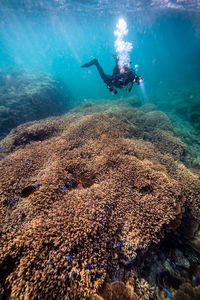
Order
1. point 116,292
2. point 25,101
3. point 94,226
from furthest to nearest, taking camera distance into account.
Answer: point 25,101
point 94,226
point 116,292

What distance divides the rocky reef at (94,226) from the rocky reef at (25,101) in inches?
379

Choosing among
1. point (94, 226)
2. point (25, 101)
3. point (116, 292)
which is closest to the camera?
point (116, 292)

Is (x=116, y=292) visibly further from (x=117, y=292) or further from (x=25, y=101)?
(x=25, y=101)

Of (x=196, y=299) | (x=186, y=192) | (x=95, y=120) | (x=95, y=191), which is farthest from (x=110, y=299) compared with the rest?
(x=95, y=120)

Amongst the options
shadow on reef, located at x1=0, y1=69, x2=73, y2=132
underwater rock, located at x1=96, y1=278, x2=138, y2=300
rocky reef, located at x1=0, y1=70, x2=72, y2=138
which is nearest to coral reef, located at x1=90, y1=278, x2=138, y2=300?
underwater rock, located at x1=96, y1=278, x2=138, y2=300

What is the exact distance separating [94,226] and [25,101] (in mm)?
15922

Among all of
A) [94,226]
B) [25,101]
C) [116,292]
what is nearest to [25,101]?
[25,101]

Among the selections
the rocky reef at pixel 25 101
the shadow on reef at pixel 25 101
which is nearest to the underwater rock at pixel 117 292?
the rocky reef at pixel 25 101

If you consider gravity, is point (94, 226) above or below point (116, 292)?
above

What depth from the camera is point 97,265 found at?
Answer: 2.64 m

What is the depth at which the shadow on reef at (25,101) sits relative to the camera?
12367 mm

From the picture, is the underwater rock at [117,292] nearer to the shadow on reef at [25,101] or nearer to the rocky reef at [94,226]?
the rocky reef at [94,226]

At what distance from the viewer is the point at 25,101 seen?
47.4ft

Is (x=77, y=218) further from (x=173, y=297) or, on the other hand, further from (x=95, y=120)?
(x=95, y=120)
